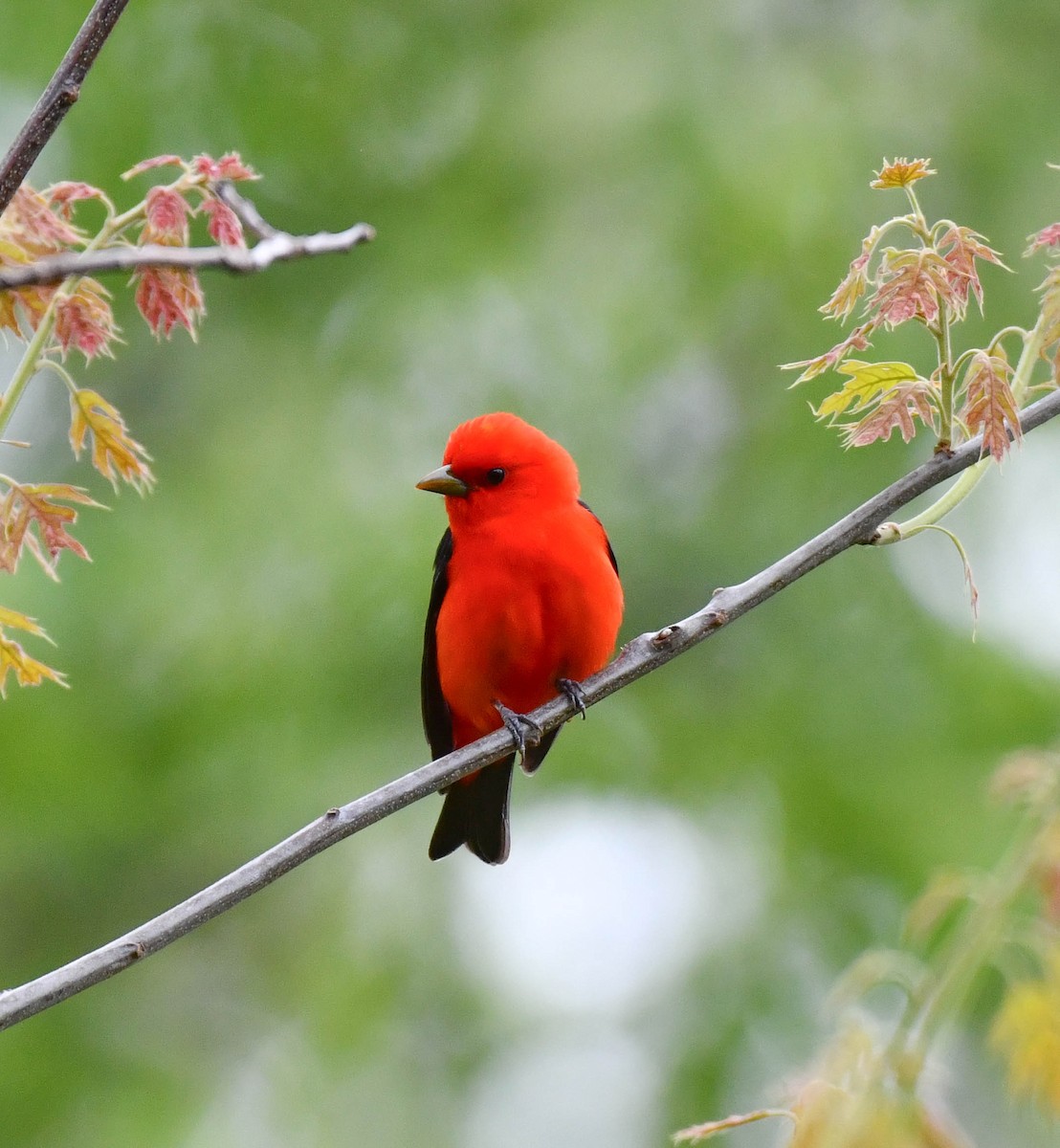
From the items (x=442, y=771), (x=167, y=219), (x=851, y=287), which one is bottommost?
(x=442, y=771)

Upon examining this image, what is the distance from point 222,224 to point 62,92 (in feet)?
1.93

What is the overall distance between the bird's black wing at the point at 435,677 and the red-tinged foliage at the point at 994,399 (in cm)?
239

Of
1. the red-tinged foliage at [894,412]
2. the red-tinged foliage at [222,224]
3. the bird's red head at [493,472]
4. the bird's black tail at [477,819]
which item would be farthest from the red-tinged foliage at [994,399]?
the bird's black tail at [477,819]

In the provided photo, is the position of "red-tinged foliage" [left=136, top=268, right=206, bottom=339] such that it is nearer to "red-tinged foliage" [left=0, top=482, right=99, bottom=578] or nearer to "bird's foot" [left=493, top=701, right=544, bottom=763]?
"red-tinged foliage" [left=0, top=482, right=99, bottom=578]

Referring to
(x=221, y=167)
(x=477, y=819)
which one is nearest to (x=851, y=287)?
(x=221, y=167)

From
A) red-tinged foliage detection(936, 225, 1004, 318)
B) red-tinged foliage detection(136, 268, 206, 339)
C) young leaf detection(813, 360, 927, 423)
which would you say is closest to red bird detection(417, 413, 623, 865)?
young leaf detection(813, 360, 927, 423)

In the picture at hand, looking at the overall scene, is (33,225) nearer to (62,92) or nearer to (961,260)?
(62,92)

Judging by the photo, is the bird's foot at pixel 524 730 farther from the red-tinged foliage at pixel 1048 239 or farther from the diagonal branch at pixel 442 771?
the red-tinged foliage at pixel 1048 239

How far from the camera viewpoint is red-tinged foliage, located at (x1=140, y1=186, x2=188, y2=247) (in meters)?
2.41

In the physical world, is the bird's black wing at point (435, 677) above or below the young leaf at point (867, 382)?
below

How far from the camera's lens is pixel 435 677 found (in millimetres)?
4910

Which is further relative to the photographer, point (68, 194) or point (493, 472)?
point (493, 472)

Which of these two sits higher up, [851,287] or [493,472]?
[851,287]

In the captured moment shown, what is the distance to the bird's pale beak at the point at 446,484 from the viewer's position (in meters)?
4.43
